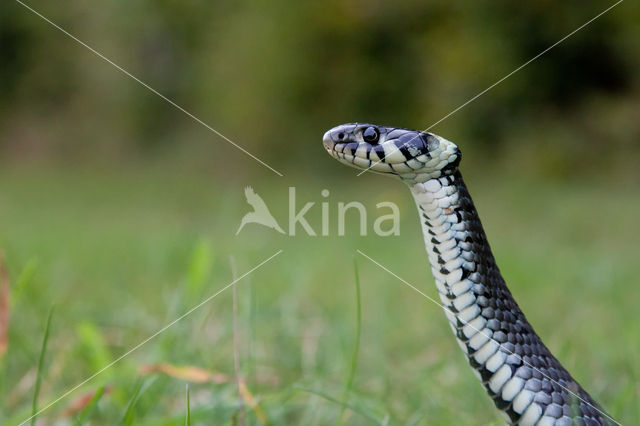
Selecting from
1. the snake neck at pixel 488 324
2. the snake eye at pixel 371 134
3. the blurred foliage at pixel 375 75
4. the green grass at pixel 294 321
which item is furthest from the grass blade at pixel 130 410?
the blurred foliage at pixel 375 75

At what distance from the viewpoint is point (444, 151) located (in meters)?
2.00

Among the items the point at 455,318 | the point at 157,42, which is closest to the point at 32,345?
the point at 455,318

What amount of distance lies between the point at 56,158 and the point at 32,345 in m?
18.4

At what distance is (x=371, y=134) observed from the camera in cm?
224

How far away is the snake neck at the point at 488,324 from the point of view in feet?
6.10

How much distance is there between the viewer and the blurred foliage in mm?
11656

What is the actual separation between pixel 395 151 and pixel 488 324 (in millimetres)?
548

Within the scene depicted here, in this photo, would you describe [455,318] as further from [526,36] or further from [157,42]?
[157,42]

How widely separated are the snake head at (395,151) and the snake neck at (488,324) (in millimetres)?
41

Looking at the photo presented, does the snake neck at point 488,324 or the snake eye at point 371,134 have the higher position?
the snake eye at point 371,134

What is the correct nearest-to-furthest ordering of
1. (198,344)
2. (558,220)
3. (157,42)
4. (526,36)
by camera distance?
(198,344) → (558,220) → (526,36) → (157,42)

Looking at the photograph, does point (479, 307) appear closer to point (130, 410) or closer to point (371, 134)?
point (371, 134)

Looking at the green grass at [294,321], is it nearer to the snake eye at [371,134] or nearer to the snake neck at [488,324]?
the snake neck at [488,324]

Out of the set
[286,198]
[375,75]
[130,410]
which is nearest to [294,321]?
[130,410]
